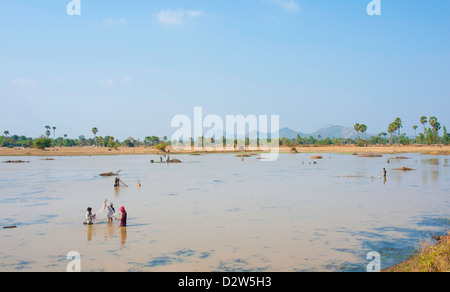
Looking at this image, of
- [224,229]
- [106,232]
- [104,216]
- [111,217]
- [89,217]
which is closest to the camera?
[106,232]

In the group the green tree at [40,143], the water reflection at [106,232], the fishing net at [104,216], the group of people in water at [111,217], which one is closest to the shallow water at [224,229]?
the water reflection at [106,232]

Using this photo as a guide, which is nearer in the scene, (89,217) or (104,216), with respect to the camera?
(89,217)

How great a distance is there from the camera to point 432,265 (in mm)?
10164

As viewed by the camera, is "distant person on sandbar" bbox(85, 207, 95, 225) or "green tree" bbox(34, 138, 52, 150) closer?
"distant person on sandbar" bbox(85, 207, 95, 225)

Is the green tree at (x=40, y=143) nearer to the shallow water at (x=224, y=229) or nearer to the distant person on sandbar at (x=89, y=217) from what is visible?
the shallow water at (x=224, y=229)

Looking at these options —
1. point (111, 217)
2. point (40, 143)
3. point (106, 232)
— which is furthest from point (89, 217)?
point (40, 143)

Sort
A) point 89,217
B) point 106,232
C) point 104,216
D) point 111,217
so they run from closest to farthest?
point 106,232
point 89,217
point 111,217
point 104,216

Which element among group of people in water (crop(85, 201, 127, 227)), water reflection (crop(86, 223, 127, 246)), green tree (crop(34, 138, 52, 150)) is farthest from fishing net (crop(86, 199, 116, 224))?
green tree (crop(34, 138, 52, 150))

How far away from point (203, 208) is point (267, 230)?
24.8ft

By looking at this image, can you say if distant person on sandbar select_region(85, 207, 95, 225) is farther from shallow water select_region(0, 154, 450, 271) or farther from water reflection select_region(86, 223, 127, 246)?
shallow water select_region(0, 154, 450, 271)

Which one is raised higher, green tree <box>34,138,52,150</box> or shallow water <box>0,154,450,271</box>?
green tree <box>34,138,52,150</box>

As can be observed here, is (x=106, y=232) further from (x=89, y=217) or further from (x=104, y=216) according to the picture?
(x=104, y=216)

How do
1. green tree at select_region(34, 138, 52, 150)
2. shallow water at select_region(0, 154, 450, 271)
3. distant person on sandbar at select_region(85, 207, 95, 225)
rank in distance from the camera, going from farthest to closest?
green tree at select_region(34, 138, 52, 150) → distant person on sandbar at select_region(85, 207, 95, 225) → shallow water at select_region(0, 154, 450, 271)

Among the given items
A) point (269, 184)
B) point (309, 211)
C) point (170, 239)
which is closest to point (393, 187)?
point (269, 184)
